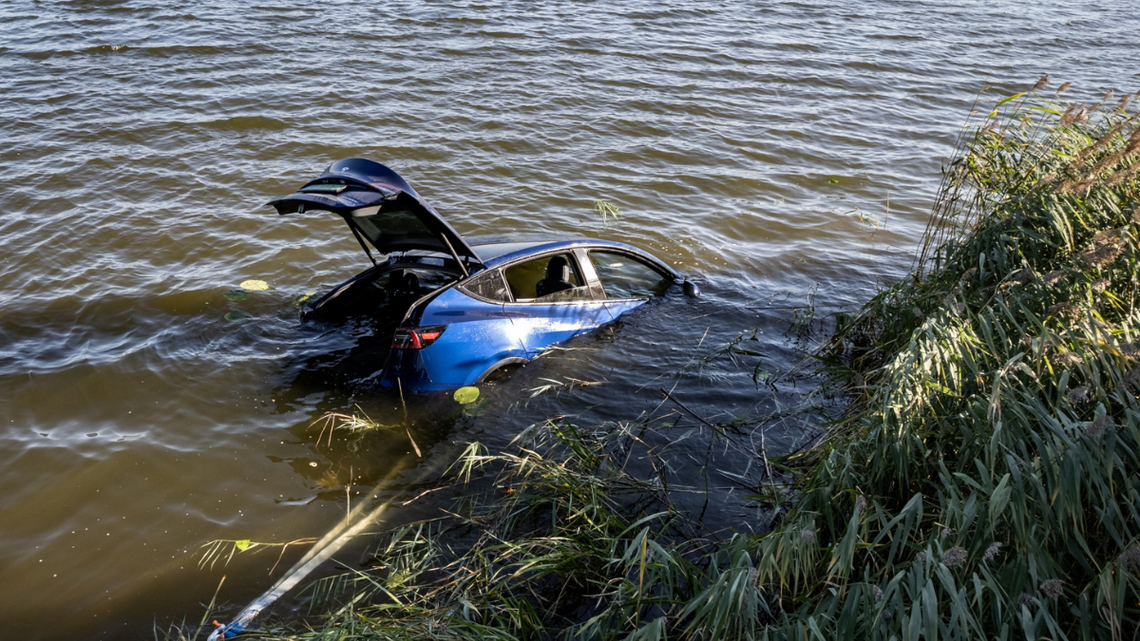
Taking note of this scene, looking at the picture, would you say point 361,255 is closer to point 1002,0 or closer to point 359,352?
point 359,352

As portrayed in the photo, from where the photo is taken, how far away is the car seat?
23.4ft

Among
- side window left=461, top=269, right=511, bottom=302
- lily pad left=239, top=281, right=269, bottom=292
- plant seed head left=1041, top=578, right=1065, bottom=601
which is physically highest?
plant seed head left=1041, top=578, right=1065, bottom=601

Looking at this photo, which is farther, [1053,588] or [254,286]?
[254,286]

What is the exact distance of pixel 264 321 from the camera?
302 inches

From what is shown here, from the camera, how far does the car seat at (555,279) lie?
712 centimetres

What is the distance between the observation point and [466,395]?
6328 millimetres

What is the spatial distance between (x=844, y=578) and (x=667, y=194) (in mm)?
8494

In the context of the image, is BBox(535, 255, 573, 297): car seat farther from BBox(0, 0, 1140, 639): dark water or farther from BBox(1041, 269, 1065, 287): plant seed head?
BBox(1041, 269, 1065, 287): plant seed head

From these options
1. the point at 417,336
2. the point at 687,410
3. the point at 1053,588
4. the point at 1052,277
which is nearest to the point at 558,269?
the point at 417,336

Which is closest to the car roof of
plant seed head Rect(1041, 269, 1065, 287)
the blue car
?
the blue car

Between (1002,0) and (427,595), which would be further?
(1002,0)

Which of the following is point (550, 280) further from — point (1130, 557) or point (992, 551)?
point (1130, 557)

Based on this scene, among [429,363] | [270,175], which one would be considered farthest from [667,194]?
[429,363]

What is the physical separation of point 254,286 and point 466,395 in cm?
324
